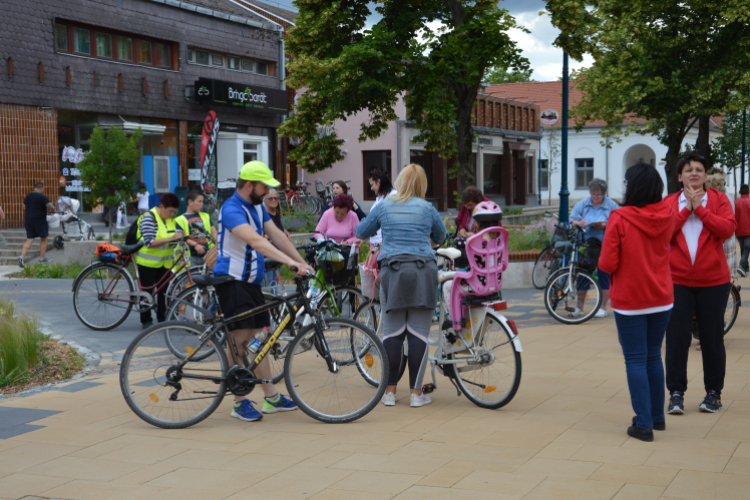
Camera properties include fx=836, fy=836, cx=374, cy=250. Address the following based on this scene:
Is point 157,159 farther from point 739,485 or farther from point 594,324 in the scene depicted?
point 739,485

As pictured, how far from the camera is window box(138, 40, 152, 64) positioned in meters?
28.9

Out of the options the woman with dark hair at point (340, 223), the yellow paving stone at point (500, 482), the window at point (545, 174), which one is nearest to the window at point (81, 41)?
the woman with dark hair at point (340, 223)

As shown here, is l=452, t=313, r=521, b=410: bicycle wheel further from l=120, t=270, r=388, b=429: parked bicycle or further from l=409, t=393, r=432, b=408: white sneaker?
l=120, t=270, r=388, b=429: parked bicycle

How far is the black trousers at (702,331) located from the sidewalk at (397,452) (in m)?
0.27

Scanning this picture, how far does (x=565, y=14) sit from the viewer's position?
17.4 m

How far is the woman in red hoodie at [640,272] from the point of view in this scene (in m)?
5.36

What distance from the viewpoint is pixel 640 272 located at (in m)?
5.35

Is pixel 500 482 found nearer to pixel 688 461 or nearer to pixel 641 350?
pixel 688 461

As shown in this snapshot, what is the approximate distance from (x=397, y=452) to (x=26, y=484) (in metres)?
2.16

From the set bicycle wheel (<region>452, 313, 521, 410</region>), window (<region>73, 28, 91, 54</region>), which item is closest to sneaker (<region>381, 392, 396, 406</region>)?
bicycle wheel (<region>452, 313, 521, 410</region>)

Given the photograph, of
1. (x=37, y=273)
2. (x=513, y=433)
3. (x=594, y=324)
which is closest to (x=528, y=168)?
(x=37, y=273)

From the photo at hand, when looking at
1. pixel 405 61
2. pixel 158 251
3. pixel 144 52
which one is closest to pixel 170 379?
pixel 158 251

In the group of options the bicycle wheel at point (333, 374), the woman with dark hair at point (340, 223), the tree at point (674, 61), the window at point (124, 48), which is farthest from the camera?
the window at point (124, 48)

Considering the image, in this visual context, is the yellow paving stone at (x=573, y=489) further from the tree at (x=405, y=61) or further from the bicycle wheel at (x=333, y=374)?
the tree at (x=405, y=61)
